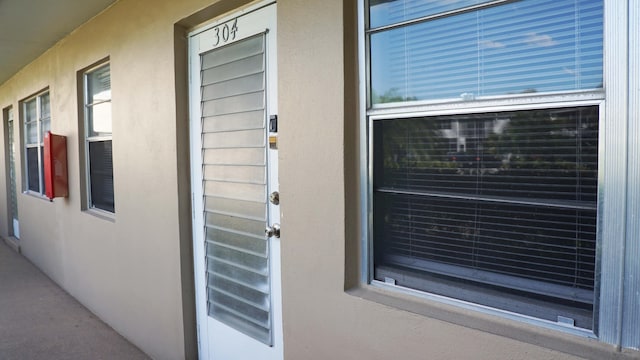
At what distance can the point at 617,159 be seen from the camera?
52.1 inches

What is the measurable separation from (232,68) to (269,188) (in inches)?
33.0

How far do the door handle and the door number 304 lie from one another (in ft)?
4.00

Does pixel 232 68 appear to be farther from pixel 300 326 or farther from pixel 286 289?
pixel 300 326

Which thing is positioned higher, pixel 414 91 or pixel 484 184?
pixel 414 91

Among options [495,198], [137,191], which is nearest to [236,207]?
[137,191]

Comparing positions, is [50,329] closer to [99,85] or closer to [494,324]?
[99,85]

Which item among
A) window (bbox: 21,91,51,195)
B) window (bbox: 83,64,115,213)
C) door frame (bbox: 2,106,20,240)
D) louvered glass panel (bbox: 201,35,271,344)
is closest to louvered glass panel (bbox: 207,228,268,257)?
louvered glass panel (bbox: 201,35,271,344)

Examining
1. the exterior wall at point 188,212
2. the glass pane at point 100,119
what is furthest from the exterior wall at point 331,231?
the glass pane at point 100,119

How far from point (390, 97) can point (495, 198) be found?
1.98 ft

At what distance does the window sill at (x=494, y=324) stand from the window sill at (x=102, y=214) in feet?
10.6

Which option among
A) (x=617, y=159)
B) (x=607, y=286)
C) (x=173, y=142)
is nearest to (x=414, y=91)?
(x=617, y=159)

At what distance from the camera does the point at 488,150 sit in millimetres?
1633

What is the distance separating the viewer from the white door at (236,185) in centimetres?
267

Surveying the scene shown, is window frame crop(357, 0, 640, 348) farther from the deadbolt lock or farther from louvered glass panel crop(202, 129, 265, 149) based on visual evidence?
louvered glass panel crop(202, 129, 265, 149)
